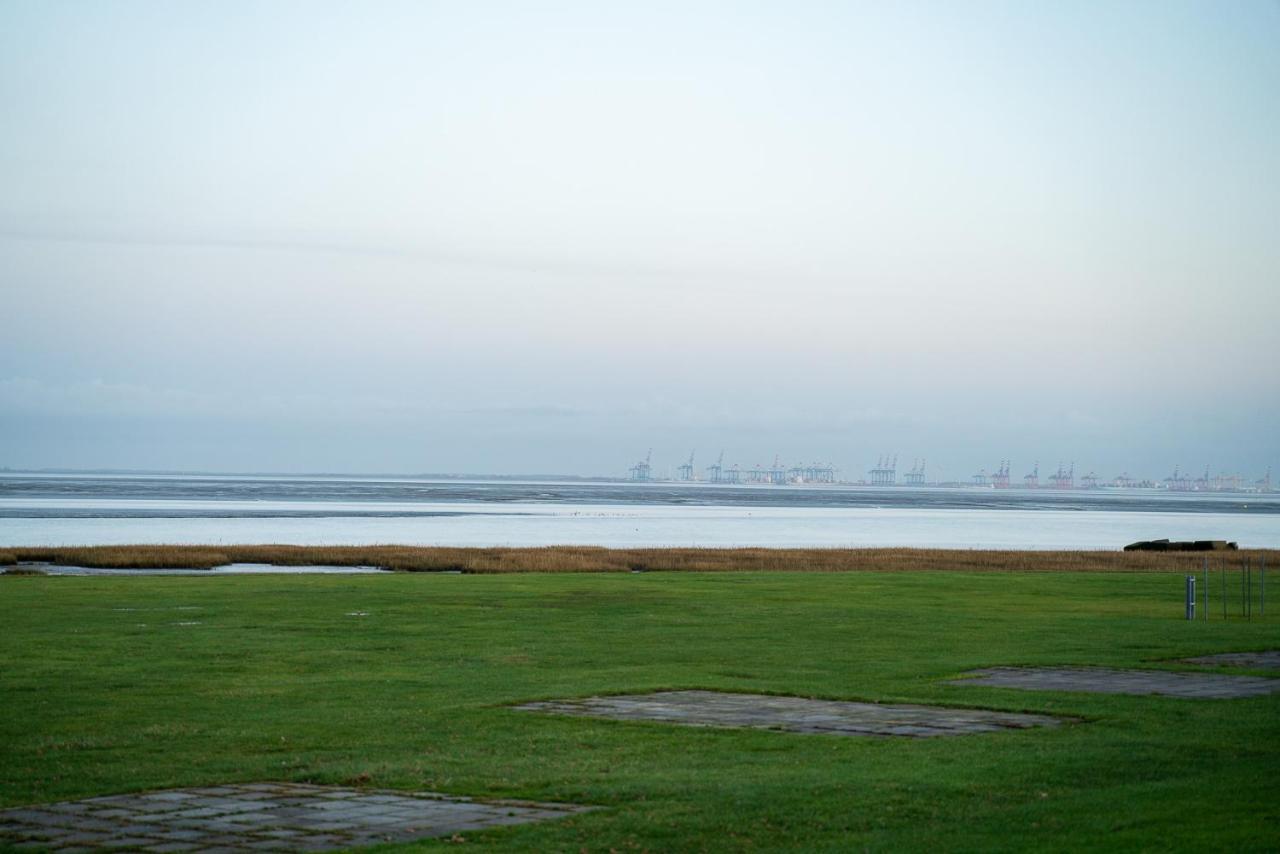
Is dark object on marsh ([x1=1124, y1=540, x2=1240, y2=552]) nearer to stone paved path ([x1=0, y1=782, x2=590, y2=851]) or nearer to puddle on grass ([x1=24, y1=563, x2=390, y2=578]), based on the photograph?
puddle on grass ([x1=24, y1=563, x2=390, y2=578])

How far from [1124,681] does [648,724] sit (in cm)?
722

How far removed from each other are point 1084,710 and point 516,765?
6859 mm

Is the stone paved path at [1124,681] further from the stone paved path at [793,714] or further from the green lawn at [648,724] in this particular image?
the stone paved path at [793,714]

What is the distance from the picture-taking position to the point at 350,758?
43.9 feet

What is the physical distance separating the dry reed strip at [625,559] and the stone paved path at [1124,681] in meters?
32.0

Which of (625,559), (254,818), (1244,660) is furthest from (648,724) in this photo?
(625,559)

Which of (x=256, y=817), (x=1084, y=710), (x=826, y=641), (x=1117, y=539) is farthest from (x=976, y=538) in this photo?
(x=256, y=817)

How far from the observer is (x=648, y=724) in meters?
15.4

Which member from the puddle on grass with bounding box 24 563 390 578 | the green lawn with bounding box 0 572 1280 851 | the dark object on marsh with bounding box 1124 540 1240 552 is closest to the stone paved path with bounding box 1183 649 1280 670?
the green lawn with bounding box 0 572 1280 851

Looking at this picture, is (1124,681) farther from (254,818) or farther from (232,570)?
(232,570)

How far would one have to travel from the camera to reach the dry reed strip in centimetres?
5462

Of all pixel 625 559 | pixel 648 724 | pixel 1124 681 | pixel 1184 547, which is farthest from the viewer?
pixel 1184 547

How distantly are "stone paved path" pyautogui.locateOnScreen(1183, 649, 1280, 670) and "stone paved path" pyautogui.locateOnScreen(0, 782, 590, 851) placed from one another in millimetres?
13330

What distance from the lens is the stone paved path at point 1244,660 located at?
21016 millimetres
